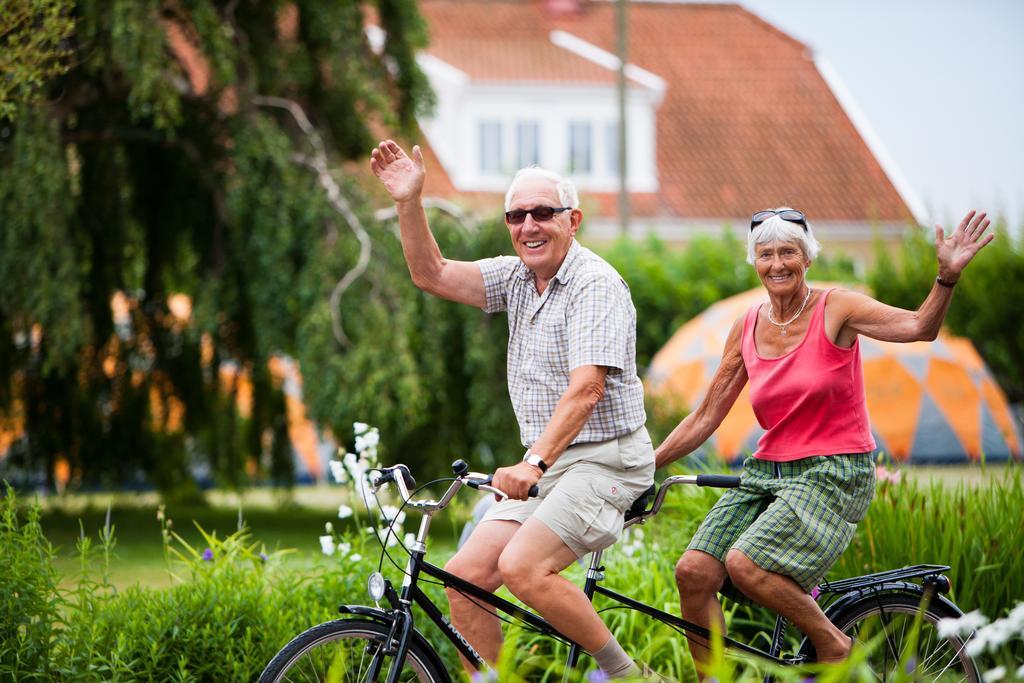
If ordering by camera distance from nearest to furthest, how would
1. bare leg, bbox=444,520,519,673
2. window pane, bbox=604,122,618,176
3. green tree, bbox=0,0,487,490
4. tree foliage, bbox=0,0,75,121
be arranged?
1. bare leg, bbox=444,520,519,673
2. tree foliage, bbox=0,0,75,121
3. green tree, bbox=0,0,487,490
4. window pane, bbox=604,122,618,176

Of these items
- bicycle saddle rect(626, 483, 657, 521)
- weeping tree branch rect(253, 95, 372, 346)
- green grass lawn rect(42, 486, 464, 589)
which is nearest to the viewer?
bicycle saddle rect(626, 483, 657, 521)

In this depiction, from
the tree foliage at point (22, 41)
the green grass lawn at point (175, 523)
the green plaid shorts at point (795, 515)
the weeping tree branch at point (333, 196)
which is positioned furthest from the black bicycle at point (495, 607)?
the weeping tree branch at point (333, 196)

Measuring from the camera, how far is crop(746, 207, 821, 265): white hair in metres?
4.09

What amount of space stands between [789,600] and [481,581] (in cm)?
94

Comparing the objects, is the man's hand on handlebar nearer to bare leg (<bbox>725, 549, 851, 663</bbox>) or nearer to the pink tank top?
bare leg (<bbox>725, 549, 851, 663</bbox>)

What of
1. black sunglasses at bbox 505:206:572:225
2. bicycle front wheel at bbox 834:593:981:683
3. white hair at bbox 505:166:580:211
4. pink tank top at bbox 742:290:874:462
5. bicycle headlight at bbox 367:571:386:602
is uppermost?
white hair at bbox 505:166:580:211

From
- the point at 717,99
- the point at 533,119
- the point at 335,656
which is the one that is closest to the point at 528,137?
the point at 533,119

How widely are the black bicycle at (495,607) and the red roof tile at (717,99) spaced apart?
752 inches

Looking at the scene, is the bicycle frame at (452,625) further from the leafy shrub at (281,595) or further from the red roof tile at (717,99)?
the red roof tile at (717,99)

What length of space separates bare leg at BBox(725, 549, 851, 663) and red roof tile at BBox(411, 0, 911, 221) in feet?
63.9

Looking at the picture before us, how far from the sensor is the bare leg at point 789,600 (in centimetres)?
392

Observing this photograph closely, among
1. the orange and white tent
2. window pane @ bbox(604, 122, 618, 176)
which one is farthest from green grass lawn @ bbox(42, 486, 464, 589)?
window pane @ bbox(604, 122, 618, 176)

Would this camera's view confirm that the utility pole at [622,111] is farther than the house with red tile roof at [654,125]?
No

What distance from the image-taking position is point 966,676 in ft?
14.2
